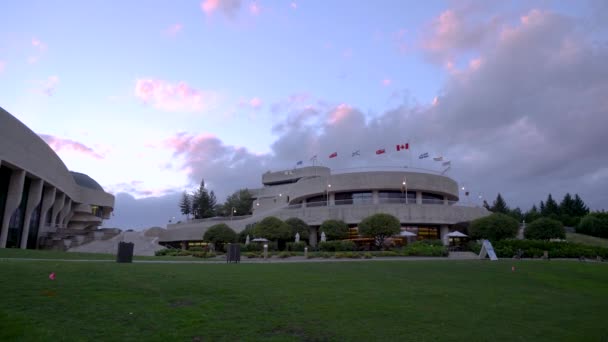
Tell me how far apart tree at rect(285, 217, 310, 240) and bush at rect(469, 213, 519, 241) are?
1980 cm

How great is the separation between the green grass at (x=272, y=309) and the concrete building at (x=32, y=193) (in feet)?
104

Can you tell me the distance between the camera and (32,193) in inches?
1750

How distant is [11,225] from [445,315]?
4522 cm

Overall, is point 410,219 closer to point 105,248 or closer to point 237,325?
point 105,248

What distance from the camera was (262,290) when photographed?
11.4 meters

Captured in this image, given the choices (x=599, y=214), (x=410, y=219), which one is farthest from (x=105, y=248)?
(x=599, y=214)

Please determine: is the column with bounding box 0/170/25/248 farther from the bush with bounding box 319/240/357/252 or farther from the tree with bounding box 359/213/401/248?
the tree with bounding box 359/213/401/248

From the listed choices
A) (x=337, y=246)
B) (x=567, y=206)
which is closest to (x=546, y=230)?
(x=337, y=246)

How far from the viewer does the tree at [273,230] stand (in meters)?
49.7

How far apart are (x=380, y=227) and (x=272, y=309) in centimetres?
3651

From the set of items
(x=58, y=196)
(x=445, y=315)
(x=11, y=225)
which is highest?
(x=58, y=196)

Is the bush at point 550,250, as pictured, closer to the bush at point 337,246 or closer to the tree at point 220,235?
the bush at point 337,246

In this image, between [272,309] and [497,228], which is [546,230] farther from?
[272,309]

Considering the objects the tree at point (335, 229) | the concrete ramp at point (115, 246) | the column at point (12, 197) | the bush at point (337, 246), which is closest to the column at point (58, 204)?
the concrete ramp at point (115, 246)
